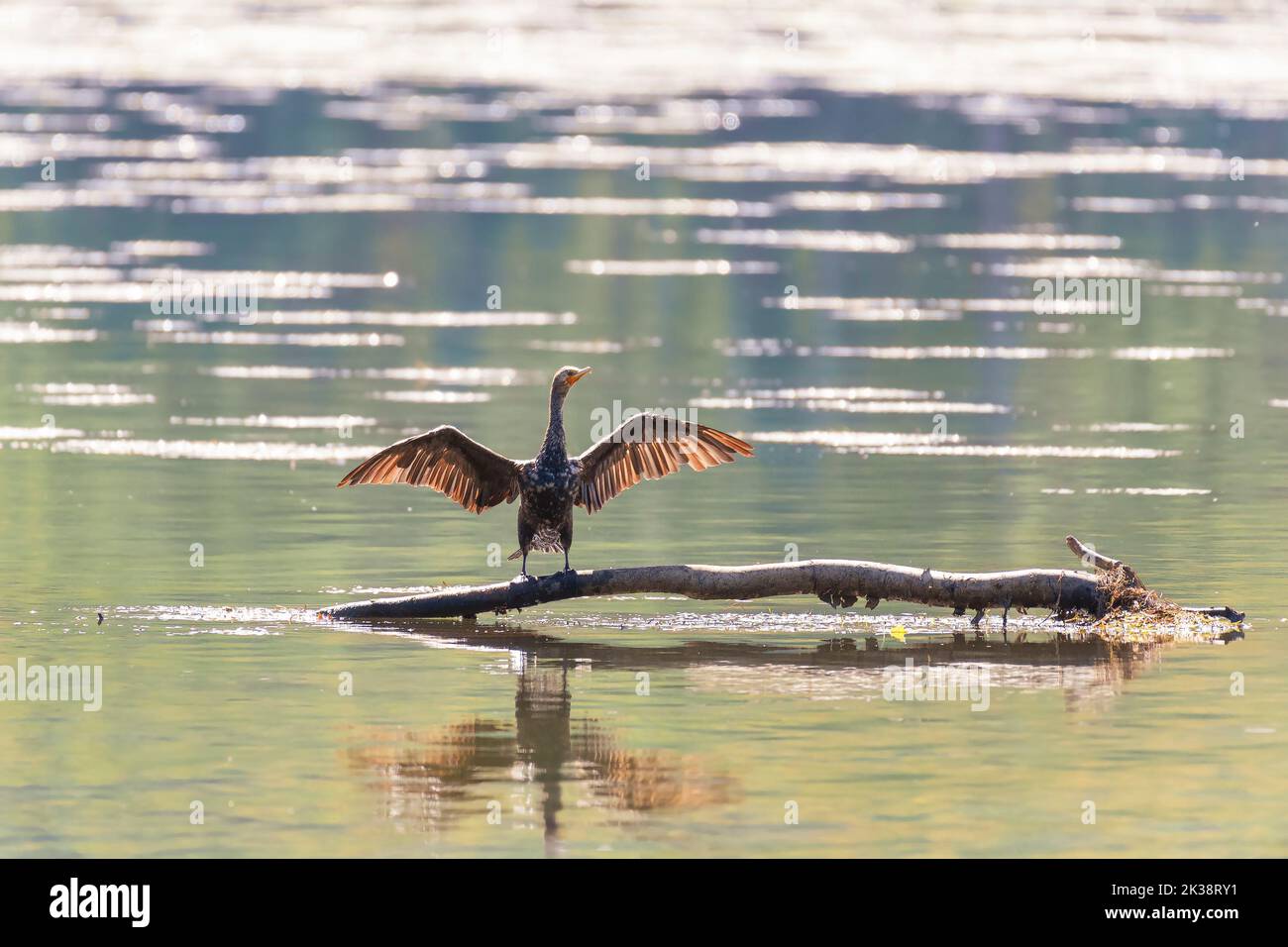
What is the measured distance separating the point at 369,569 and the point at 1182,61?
3397 inches

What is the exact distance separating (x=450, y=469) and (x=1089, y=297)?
27633 millimetres

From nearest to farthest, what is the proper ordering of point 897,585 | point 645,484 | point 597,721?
point 597,721 < point 897,585 < point 645,484

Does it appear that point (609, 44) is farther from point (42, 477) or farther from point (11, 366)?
point (42, 477)

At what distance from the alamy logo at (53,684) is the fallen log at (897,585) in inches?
145

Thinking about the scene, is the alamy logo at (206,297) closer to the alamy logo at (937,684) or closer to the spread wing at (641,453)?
the spread wing at (641,453)

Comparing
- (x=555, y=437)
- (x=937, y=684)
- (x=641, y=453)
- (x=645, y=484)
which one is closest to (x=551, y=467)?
(x=555, y=437)

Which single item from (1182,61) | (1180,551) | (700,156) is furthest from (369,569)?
(1182,61)

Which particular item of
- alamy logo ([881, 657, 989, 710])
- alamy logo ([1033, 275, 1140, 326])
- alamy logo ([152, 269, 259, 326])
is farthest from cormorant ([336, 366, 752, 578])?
alamy logo ([1033, 275, 1140, 326])

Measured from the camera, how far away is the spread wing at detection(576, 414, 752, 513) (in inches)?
874

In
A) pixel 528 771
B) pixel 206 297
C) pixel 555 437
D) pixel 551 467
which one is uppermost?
pixel 206 297

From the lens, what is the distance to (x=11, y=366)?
1529 inches

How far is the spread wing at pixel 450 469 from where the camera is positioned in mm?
22141

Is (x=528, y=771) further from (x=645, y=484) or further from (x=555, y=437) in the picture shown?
(x=645, y=484)

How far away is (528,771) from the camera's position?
17.3 meters
